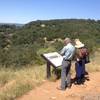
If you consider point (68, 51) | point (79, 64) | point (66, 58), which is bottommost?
point (79, 64)

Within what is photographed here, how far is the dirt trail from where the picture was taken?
308 inches

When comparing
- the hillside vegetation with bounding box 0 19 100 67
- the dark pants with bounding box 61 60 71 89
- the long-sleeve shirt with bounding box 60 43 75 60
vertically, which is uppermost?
the long-sleeve shirt with bounding box 60 43 75 60

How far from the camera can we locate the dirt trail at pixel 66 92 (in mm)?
7832

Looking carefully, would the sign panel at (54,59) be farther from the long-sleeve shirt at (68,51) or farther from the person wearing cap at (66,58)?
the long-sleeve shirt at (68,51)

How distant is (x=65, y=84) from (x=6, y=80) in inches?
85.4

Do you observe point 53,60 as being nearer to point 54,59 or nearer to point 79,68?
point 54,59

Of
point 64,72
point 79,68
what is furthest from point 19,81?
point 79,68

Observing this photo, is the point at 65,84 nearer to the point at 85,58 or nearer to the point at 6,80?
the point at 85,58

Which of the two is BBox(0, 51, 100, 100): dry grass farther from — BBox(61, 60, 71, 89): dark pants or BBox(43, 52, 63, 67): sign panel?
BBox(61, 60, 71, 89): dark pants

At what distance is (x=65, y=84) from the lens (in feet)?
28.1

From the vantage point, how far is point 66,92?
27.2ft

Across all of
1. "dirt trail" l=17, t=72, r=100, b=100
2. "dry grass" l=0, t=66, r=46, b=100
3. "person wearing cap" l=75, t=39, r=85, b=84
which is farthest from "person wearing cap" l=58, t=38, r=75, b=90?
"dry grass" l=0, t=66, r=46, b=100

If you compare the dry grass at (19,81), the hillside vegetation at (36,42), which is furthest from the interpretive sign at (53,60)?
the hillside vegetation at (36,42)

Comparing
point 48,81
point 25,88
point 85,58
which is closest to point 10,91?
point 25,88
